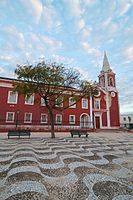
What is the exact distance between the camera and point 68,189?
11.3 ft

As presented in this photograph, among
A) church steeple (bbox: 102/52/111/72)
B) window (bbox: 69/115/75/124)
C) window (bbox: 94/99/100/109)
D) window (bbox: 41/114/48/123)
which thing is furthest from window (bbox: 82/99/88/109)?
church steeple (bbox: 102/52/111/72)

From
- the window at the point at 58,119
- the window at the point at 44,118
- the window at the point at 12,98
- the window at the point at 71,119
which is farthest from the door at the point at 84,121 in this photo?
the window at the point at 12,98

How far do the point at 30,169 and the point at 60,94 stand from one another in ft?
37.1

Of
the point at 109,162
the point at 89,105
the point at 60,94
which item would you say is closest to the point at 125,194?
the point at 109,162

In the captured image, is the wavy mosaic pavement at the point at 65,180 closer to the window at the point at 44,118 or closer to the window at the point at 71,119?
the window at the point at 44,118

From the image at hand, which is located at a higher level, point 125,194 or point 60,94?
point 60,94

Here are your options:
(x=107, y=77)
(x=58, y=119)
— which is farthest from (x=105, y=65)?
(x=58, y=119)

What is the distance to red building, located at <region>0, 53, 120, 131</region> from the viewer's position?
24891 mm

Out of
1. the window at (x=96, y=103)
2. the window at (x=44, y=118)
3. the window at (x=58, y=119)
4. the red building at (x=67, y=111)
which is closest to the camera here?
the red building at (x=67, y=111)

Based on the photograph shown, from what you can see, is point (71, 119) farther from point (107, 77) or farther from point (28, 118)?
point (107, 77)

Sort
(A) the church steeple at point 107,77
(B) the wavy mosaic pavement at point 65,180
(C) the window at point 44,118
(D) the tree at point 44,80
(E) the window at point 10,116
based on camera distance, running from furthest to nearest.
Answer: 1. (A) the church steeple at point 107,77
2. (C) the window at point 44,118
3. (E) the window at point 10,116
4. (D) the tree at point 44,80
5. (B) the wavy mosaic pavement at point 65,180

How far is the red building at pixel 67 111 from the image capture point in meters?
24.9

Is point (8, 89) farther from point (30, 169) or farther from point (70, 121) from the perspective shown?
point (30, 169)

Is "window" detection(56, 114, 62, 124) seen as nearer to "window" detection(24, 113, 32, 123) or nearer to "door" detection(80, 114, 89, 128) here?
"door" detection(80, 114, 89, 128)
